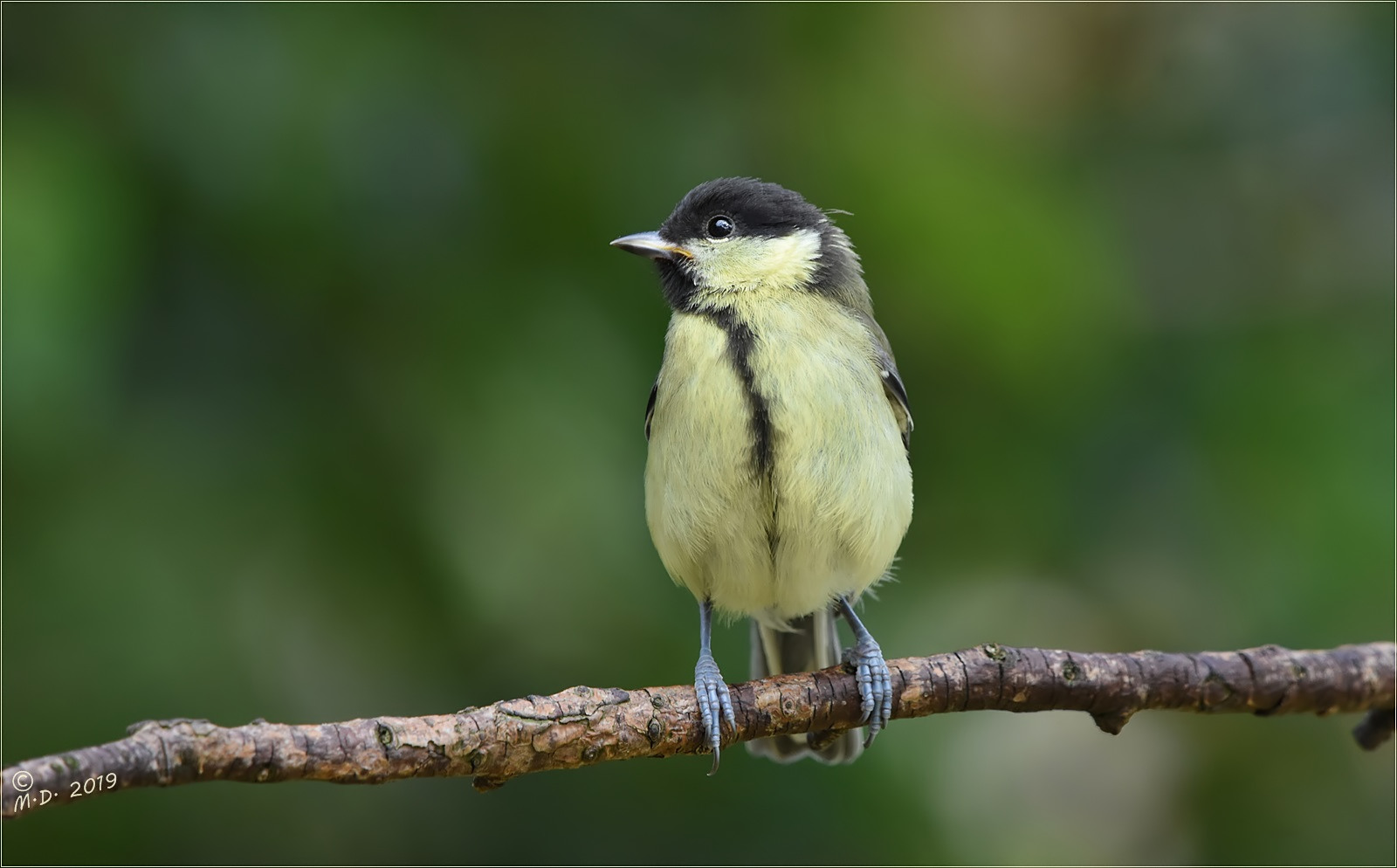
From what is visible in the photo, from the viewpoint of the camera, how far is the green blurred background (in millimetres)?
2744

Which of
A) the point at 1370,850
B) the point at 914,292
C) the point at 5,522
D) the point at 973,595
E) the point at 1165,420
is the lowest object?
the point at 1370,850

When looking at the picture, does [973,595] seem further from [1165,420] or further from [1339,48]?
[1339,48]

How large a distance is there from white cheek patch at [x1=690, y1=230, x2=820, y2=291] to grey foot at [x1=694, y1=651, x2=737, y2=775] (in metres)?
0.99

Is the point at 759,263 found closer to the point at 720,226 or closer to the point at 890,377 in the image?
the point at 720,226

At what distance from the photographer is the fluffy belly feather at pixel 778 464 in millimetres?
2621

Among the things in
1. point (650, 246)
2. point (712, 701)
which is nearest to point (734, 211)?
point (650, 246)

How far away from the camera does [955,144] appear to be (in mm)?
3260

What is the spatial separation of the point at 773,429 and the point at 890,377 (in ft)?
1.59

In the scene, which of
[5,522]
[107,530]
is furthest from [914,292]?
[5,522]

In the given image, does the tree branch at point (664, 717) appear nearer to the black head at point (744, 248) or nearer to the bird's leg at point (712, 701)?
the bird's leg at point (712, 701)

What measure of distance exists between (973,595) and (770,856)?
97 cm

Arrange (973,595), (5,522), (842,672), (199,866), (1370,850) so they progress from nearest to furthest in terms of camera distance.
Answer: (842,672) < (5,522) < (199,866) < (1370,850) < (973,595)

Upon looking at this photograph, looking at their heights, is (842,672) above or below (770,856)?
above

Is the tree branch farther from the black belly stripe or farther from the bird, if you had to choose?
the black belly stripe
